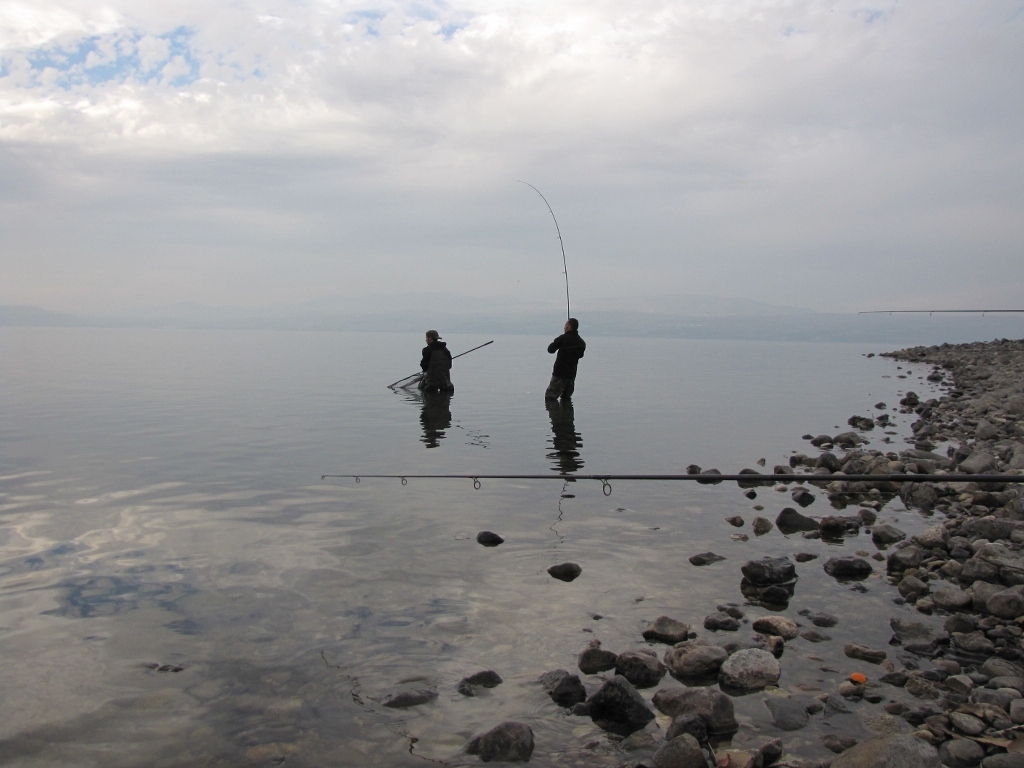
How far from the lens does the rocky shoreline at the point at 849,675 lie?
4.44 meters

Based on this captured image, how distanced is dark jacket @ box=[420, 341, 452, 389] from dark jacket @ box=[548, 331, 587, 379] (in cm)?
339

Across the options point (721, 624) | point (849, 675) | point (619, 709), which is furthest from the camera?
point (721, 624)

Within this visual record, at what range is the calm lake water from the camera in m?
4.87

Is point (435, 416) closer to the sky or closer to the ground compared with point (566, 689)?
closer to the ground

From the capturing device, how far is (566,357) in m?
22.1

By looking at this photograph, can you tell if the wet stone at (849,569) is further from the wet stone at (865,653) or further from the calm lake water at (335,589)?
the wet stone at (865,653)

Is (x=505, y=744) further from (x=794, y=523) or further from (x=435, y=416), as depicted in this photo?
(x=435, y=416)

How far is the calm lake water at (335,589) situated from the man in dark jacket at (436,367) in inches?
273

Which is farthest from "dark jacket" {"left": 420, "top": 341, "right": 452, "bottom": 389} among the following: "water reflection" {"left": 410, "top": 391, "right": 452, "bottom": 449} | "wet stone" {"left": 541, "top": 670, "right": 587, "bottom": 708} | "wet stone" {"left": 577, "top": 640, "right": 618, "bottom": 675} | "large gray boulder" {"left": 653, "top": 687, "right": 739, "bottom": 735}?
"large gray boulder" {"left": 653, "top": 687, "right": 739, "bottom": 735}

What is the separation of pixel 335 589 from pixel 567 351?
1513cm

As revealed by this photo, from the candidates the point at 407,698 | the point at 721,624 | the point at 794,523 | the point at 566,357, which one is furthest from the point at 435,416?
the point at 407,698

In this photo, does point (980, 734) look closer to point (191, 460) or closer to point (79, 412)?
point (191, 460)

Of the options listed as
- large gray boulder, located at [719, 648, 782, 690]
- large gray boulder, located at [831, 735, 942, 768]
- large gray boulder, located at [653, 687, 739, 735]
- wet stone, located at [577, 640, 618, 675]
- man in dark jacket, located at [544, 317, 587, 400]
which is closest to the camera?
large gray boulder, located at [831, 735, 942, 768]

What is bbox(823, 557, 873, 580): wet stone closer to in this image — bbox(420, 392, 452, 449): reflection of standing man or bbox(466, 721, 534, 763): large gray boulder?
bbox(466, 721, 534, 763): large gray boulder
